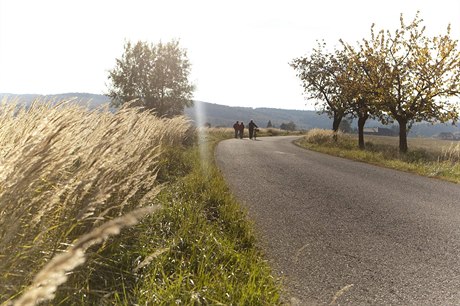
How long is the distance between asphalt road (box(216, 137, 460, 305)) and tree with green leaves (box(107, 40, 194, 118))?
1187 inches

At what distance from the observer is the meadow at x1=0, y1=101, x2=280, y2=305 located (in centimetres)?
195

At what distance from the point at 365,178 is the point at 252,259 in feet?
25.2

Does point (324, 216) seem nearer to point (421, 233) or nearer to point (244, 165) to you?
point (421, 233)

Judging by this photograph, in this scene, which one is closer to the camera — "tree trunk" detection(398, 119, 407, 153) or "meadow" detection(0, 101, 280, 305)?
"meadow" detection(0, 101, 280, 305)

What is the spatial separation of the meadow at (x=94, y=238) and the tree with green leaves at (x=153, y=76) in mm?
34582

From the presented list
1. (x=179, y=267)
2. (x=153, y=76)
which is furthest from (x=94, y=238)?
(x=153, y=76)

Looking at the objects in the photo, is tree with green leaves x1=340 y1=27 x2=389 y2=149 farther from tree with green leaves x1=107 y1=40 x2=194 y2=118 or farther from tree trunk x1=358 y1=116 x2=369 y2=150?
tree with green leaves x1=107 y1=40 x2=194 y2=118

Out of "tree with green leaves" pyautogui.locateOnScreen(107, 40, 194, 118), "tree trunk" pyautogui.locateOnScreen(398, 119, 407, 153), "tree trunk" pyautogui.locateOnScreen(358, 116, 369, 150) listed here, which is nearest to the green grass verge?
"tree trunk" pyautogui.locateOnScreen(398, 119, 407, 153)

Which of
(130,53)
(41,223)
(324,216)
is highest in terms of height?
(130,53)

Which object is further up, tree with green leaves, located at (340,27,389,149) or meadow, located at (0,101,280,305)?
tree with green leaves, located at (340,27,389,149)

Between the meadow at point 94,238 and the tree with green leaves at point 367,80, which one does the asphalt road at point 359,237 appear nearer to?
the meadow at point 94,238

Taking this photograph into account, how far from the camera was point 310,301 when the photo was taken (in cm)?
313

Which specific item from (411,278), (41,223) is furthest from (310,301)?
(41,223)

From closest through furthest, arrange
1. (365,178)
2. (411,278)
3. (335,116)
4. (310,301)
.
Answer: (310,301), (411,278), (365,178), (335,116)
